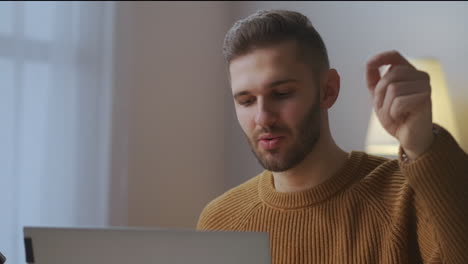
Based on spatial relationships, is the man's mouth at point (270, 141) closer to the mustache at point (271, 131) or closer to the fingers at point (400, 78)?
the mustache at point (271, 131)

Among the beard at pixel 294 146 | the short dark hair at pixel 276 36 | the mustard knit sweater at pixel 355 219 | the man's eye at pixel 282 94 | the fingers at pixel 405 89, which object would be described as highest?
the short dark hair at pixel 276 36

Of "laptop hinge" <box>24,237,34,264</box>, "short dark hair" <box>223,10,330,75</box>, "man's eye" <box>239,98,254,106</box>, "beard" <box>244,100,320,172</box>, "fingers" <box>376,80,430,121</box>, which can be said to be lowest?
"laptop hinge" <box>24,237,34,264</box>

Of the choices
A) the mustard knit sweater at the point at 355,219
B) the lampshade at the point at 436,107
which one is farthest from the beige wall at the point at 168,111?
the mustard knit sweater at the point at 355,219

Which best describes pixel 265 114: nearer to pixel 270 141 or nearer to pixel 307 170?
pixel 270 141

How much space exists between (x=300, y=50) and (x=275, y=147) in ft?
0.62

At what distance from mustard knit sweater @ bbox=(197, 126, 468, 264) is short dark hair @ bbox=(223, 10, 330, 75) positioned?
23 cm

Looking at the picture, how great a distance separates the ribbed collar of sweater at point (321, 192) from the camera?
1279 mm

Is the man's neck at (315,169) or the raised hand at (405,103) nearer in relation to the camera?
the raised hand at (405,103)

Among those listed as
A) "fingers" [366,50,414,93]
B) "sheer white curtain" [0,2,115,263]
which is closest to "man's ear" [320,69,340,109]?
"fingers" [366,50,414,93]

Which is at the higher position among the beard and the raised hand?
the raised hand

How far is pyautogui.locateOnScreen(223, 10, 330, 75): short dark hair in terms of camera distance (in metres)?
1.24

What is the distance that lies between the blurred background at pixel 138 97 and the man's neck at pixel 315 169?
3.76 feet

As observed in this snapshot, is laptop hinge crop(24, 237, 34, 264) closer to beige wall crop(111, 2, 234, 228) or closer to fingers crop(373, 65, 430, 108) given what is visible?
fingers crop(373, 65, 430, 108)

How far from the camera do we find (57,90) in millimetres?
2357
